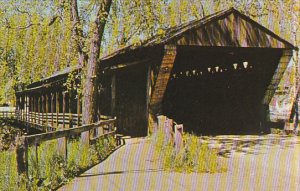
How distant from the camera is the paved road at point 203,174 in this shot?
6.93 meters

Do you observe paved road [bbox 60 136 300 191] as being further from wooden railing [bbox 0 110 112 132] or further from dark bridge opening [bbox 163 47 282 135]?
wooden railing [bbox 0 110 112 132]

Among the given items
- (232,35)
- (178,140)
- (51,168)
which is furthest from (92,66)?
(51,168)

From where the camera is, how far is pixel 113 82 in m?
16.0

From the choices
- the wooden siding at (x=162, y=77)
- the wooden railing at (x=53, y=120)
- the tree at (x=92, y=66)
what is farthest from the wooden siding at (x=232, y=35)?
the wooden railing at (x=53, y=120)

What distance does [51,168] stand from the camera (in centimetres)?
729

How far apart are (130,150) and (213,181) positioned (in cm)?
443

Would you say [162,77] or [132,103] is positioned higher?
[162,77]

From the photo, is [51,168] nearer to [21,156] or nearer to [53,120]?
[21,156]

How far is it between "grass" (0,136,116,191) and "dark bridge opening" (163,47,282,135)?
25.2 feet

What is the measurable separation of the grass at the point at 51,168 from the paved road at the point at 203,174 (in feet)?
0.85

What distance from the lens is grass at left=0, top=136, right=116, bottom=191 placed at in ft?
21.4

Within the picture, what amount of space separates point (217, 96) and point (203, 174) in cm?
975

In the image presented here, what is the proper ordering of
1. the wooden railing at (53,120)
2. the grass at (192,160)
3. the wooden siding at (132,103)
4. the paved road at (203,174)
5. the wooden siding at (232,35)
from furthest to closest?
the wooden railing at (53,120)
the wooden siding at (132,103)
the wooden siding at (232,35)
the grass at (192,160)
the paved road at (203,174)

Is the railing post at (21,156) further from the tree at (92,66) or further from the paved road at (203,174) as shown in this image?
the tree at (92,66)
